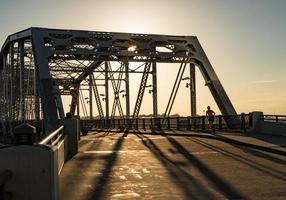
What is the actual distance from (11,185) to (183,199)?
13.4 feet

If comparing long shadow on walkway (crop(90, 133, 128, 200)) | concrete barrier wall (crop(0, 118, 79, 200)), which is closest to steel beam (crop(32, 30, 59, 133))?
long shadow on walkway (crop(90, 133, 128, 200))

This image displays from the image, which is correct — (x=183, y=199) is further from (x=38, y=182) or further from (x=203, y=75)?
(x=203, y=75)

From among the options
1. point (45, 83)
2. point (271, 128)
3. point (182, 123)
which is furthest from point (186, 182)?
point (182, 123)

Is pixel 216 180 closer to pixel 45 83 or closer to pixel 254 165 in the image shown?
pixel 254 165

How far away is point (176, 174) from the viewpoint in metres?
14.5

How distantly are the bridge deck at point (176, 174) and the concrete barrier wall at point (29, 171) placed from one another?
3212 mm

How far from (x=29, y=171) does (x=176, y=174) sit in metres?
7.05

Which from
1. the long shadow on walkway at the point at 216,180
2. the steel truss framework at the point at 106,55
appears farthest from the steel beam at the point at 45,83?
the long shadow on walkway at the point at 216,180

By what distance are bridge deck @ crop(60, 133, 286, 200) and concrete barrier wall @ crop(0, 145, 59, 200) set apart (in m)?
3.21

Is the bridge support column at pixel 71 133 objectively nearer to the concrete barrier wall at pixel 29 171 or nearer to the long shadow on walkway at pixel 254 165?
the long shadow on walkway at pixel 254 165

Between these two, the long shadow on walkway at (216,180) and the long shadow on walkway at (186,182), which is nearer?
the long shadow on walkway at (186,182)

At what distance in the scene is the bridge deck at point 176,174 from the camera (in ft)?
38.3

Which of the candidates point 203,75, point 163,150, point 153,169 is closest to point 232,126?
point 203,75

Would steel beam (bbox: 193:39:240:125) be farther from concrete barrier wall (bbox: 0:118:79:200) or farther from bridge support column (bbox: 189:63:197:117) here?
concrete barrier wall (bbox: 0:118:79:200)
